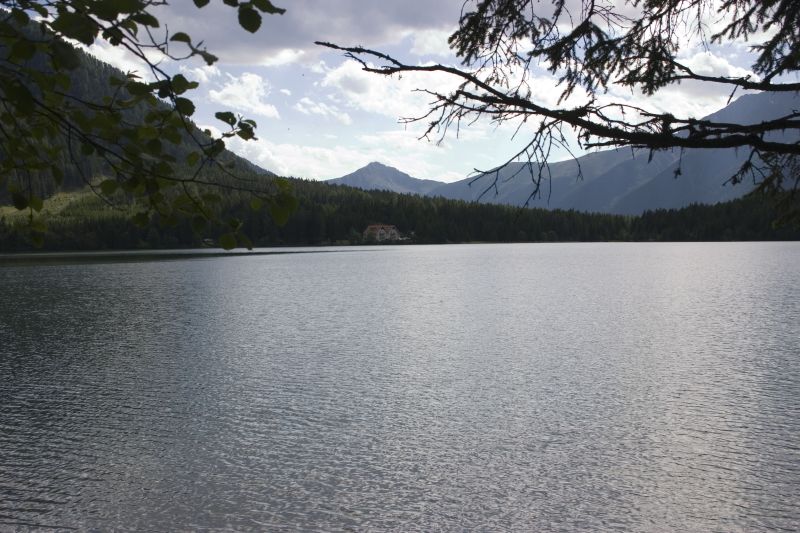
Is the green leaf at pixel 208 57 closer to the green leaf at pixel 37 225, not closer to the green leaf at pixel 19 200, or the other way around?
the green leaf at pixel 19 200

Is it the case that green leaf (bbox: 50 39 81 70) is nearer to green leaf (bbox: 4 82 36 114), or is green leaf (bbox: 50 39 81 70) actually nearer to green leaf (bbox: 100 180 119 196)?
green leaf (bbox: 4 82 36 114)

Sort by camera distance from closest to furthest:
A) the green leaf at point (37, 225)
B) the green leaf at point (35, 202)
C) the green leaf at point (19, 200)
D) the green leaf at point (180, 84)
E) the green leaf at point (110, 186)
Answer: the green leaf at point (180, 84)
the green leaf at point (110, 186)
the green leaf at point (19, 200)
the green leaf at point (35, 202)
the green leaf at point (37, 225)

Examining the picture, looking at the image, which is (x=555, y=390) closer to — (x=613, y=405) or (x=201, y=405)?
(x=613, y=405)

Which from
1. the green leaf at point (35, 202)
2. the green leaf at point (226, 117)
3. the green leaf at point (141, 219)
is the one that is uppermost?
the green leaf at point (226, 117)

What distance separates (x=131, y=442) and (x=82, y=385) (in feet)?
24.7

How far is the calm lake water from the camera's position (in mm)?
11781

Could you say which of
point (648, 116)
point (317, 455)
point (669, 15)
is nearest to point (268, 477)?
point (317, 455)

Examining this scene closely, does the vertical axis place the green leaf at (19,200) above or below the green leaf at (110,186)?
below

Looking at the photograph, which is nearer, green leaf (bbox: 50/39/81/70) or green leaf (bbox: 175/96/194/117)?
green leaf (bbox: 50/39/81/70)

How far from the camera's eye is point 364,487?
12781mm

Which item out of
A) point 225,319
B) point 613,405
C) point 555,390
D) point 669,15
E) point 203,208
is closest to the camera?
point 203,208

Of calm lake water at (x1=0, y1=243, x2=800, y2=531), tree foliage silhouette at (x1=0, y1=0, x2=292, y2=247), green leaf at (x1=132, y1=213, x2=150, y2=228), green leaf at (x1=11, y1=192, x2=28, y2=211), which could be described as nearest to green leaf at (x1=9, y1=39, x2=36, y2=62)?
tree foliage silhouette at (x1=0, y1=0, x2=292, y2=247)

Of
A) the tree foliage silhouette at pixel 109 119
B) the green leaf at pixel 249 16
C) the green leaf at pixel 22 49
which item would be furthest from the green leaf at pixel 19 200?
the green leaf at pixel 249 16

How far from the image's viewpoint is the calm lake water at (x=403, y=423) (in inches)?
464
